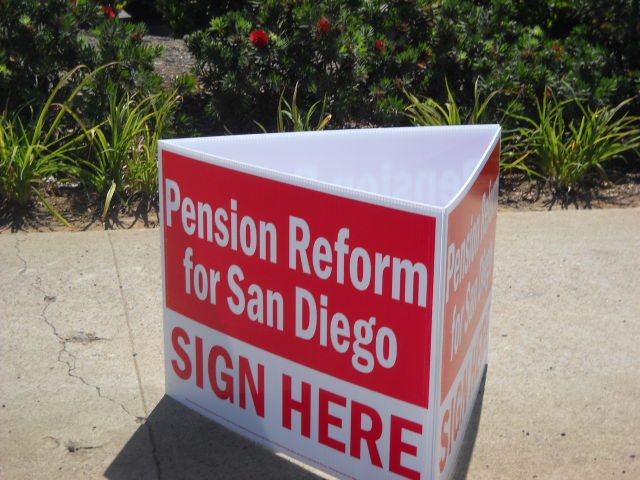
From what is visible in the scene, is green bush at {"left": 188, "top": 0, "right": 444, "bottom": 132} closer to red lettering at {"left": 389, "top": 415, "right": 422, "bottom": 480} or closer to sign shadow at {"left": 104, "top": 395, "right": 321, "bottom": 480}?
sign shadow at {"left": 104, "top": 395, "right": 321, "bottom": 480}

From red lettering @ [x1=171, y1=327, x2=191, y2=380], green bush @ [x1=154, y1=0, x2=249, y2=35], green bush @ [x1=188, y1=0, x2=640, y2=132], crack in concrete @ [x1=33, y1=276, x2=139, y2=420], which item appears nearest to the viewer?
red lettering @ [x1=171, y1=327, x2=191, y2=380]

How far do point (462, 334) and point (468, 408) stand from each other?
0.51 metres

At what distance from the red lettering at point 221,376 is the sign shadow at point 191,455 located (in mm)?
196

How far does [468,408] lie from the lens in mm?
4125

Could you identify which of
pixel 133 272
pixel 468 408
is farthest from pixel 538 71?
pixel 468 408

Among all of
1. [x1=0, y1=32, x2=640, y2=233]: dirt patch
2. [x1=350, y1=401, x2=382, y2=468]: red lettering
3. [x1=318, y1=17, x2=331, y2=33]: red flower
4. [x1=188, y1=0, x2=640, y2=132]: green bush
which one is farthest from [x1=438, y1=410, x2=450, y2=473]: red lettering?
[x1=318, y1=17, x2=331, y2=33]: red flower

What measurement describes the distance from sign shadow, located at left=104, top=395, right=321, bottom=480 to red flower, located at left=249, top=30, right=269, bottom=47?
12.3ft

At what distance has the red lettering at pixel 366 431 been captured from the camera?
3.57m

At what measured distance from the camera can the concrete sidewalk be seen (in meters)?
4.00

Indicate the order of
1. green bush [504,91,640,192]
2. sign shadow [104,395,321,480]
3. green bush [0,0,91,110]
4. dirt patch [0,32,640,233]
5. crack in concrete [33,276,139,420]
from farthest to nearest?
green bush [504,91,640,192] < green bush [0,0,91,110] < dirt patch [0,32,640,233] < crack in concrete [33,276,139,420] < sign shadow [104,395,321,480]

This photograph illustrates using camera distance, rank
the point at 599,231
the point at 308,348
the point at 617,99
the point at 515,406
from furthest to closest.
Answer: the point at 617,99, the point at 599,231, the point at 515,406, the point at 308,348

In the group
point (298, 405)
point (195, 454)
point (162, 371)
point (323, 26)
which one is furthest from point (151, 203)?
point (298, 405)

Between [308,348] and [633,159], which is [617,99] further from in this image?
[308,348]

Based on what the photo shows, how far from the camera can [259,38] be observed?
7.35m
